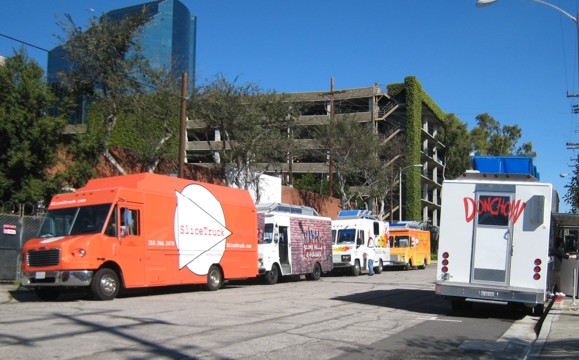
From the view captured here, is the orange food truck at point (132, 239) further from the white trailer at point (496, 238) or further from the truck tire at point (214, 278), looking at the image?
the white trailer at point (496, 238)

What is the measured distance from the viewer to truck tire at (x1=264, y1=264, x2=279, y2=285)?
23.0 metres

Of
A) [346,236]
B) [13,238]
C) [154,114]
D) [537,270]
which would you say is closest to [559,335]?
[537,270]

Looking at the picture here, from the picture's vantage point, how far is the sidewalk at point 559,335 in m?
8.68

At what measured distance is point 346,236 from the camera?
3009 cm

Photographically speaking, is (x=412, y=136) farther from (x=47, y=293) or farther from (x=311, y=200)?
(x=47, y=293)

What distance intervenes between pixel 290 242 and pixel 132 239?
9.33 meters

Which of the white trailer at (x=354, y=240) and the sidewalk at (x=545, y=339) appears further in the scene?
the white trailer at (x=354, y=240)

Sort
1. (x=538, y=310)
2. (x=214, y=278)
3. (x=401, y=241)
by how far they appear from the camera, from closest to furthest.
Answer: (x=538, y=310) < (x=214, y=278) < (x=401, y=241)

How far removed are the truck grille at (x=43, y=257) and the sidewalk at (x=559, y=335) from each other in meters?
11.2

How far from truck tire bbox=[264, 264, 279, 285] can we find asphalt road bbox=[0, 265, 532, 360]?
6.06 m

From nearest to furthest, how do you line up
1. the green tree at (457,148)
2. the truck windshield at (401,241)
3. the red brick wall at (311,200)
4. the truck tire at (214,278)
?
the truck tire at (214,278) < the truck windshield at (401,241) < the red brick wall at (311,200) < the green tree at (457,148)

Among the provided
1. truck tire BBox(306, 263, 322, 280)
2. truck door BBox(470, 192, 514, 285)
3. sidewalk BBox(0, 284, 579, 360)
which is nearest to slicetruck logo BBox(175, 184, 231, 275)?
sidewalk BBox(0, 284, 579, 360)

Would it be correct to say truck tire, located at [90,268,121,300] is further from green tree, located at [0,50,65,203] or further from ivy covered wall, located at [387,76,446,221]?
ivy covered wall, located at [387,76,446,221]

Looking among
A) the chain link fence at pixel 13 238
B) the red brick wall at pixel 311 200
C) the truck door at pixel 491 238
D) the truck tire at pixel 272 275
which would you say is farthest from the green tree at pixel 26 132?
the red brick wall at pixel 311 200
